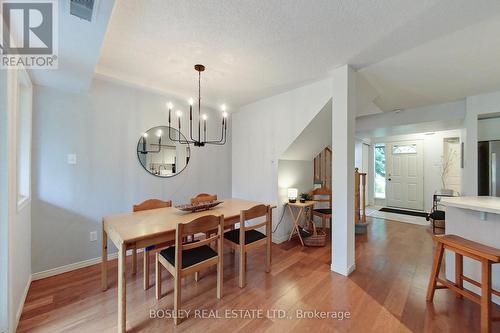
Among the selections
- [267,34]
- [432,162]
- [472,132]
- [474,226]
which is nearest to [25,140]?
[267,34]

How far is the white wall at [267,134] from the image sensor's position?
2.91 meters

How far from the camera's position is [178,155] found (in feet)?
10.8

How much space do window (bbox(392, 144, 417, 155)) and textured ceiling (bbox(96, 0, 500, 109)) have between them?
5.16m

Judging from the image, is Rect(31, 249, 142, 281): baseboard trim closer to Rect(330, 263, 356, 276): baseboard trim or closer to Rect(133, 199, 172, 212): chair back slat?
Rect(133, 199, 172, 212): chair back slat

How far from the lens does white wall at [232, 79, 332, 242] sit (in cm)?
291

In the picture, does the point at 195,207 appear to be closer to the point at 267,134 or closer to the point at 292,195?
the point at 292,195

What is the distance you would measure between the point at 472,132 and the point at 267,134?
10.7 feet

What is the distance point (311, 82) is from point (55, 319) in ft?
11.8

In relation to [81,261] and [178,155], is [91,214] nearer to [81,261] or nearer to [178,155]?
[81,261]

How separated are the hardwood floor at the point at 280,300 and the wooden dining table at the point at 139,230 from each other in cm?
29

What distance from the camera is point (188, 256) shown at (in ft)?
6.01

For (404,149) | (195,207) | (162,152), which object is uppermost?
(404,149)

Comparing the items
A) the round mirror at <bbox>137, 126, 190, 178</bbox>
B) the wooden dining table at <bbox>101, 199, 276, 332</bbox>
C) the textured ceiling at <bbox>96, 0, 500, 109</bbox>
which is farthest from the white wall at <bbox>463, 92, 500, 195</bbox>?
the round mirror at <bbox>137, 126, 190, 178</bbox>

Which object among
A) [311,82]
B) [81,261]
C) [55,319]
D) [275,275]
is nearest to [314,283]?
[275,275]
